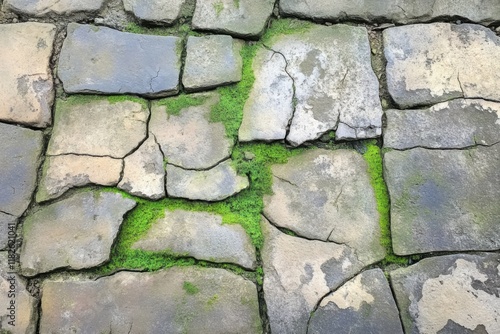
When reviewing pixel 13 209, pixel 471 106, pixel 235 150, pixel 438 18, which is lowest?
pixel 13 209

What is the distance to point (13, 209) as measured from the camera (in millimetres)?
1651

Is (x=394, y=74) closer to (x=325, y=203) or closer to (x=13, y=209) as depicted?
(x=325, y=203)

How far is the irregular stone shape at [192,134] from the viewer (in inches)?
67.9

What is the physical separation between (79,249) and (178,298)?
1.34ft

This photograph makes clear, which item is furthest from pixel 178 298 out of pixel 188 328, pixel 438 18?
pixel 438 18

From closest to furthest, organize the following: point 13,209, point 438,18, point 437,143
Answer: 1. point 13,209
2. point 437,143
3. point 438,18

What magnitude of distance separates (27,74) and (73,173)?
1.61 ft

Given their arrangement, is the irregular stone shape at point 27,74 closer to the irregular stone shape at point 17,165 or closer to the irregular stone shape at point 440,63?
the irregular stone shape at point 17,165

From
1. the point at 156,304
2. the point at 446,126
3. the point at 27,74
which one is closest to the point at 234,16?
the point at 27,74

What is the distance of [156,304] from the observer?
1.55 metres

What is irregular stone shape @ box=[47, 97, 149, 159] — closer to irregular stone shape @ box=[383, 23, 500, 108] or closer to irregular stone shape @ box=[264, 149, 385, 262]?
irregular stone shape @ box=[264, 149, 385, 262]

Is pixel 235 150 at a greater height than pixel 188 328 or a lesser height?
greater

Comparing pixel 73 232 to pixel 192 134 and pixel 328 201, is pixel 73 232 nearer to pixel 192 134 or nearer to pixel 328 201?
pixel 192 134

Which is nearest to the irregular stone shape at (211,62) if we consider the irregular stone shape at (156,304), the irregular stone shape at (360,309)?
the irregular stone shape at (156,304)
